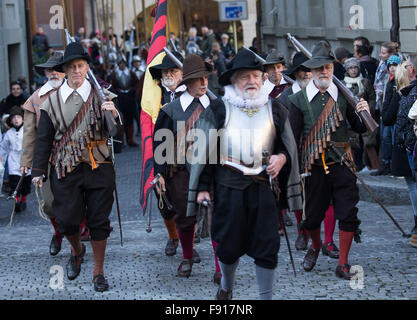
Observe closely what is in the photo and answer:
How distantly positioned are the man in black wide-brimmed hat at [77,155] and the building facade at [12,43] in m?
13.6

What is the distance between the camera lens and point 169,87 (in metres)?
9.34

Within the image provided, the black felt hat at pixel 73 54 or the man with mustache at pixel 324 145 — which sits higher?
the black felt hat at pixel 73 54

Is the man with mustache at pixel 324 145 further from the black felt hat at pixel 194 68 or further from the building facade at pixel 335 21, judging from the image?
the building facade at pixel 335 21

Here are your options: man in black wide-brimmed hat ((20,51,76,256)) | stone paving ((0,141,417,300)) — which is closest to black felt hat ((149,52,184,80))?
man in black wide-brimmed hat ((20,51,76,256))

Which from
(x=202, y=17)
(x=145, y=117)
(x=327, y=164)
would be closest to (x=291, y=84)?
(x=145, y=117)

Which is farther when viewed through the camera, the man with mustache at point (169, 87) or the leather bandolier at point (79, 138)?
the man with mustache at point (169, 87)

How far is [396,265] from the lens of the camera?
831 cm

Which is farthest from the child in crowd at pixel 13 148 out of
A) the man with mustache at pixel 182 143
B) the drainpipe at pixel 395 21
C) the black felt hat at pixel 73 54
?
the drainpipe at pixel 395 21

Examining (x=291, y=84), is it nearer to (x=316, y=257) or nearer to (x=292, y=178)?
(x=316, y=257)

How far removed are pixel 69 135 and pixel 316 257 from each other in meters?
2.33

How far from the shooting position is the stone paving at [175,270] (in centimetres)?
759
